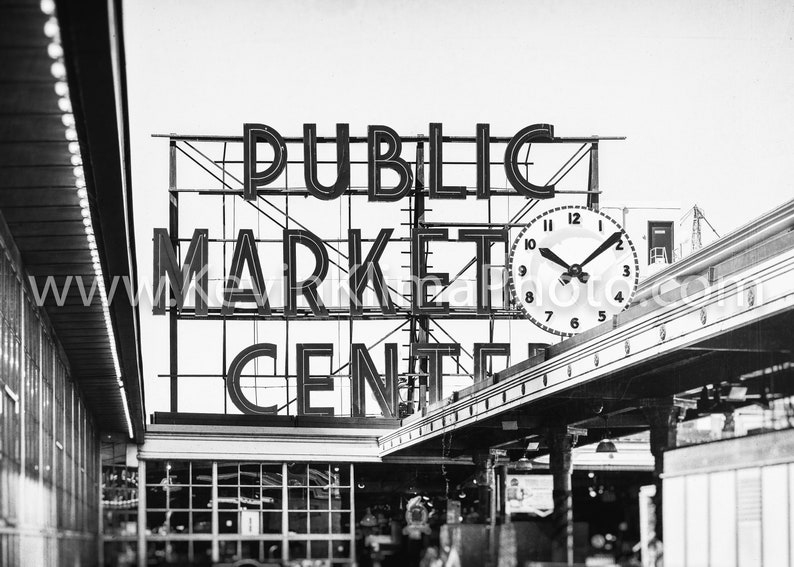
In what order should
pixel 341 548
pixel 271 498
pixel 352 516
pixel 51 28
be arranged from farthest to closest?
pixel 271 498, pixel 352 516, pixel 341 548, pixel 51 28

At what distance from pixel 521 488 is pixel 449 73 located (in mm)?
10641

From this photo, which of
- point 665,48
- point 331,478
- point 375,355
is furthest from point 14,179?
point 375,355

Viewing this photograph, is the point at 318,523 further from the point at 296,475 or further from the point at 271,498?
the point at 296,475

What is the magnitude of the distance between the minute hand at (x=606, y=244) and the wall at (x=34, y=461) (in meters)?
7.41

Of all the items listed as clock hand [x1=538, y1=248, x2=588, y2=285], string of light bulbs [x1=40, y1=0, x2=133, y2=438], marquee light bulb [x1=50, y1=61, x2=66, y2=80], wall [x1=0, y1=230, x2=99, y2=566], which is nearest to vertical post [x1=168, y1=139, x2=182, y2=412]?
wall [x1=0, y1=230, x2=99, y2=566]

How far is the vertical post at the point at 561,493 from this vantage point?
1176 centimetres

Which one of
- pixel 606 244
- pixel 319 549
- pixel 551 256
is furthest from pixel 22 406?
pixel 606 244

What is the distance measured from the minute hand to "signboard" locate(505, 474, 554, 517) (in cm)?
313

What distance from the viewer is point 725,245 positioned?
21719 mm

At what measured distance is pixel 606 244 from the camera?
707 inches

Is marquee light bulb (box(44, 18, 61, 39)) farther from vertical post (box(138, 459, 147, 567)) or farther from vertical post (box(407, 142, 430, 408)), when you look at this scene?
vertical post (box(407, 142, 430, 408))

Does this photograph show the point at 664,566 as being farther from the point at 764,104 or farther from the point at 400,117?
the point at 400,117

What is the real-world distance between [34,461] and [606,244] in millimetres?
8316

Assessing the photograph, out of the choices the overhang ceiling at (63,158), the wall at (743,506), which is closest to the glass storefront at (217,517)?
the overhang ceiling at (63,158)
